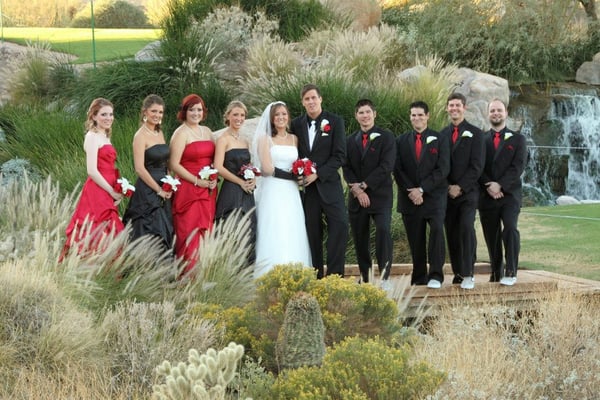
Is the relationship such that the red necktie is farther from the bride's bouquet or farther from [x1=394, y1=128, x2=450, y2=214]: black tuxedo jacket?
the bride's bouquet

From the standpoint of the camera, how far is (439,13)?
24.6 meters

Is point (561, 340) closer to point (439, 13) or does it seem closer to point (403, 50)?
point (403, 50)

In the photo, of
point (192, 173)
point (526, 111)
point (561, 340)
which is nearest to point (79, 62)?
point (526, 111)

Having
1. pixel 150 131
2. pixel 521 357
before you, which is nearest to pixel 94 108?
pixel 150 131

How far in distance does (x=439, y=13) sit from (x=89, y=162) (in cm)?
1846

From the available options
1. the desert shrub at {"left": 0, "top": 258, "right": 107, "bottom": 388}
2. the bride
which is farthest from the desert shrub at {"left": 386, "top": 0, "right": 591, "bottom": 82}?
the desert shrub at {"left": 0, "top": 258, "right": 107, "bottom": 388}

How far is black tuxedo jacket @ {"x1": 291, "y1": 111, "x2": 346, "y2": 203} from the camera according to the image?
8516 mm

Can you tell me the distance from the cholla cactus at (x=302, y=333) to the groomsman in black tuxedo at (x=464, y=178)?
366 centimetres

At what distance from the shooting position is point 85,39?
98.6ft

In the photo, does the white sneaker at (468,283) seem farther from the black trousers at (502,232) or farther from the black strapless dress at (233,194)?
the black strapless dress at (233,194)

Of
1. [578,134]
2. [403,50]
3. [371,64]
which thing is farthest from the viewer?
[578,134]

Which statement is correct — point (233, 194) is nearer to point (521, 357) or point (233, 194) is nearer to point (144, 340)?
point (144, 340)

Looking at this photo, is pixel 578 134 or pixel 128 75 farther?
pixel 578 134

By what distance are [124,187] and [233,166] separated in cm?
120
